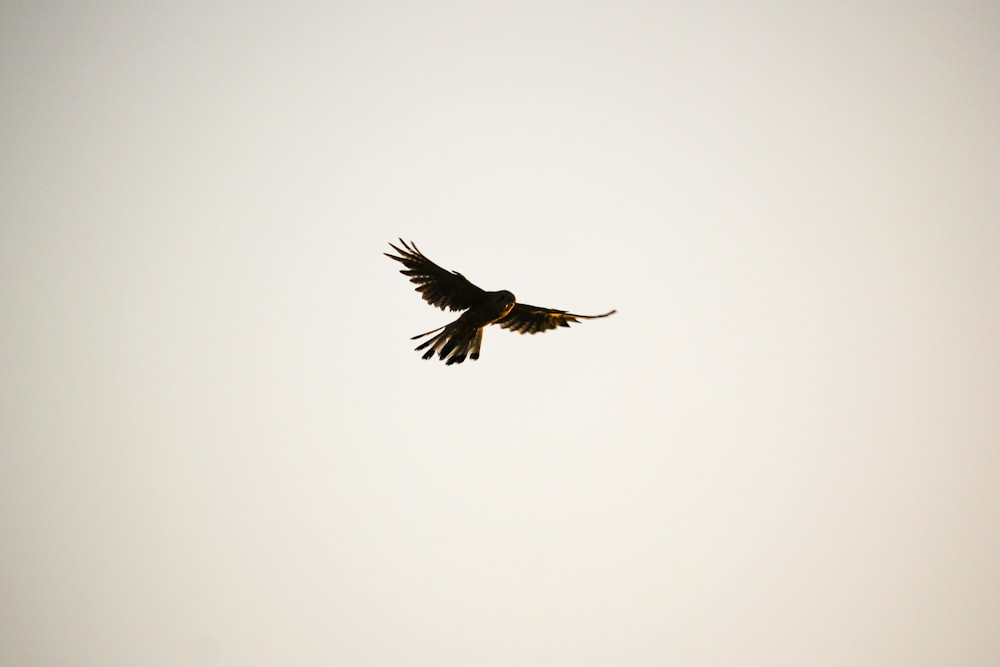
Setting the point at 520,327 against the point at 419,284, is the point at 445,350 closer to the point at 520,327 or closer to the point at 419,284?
the point at 419,284

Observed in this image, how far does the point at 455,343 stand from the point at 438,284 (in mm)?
913

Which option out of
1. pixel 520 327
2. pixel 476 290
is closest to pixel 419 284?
pixel 476 290

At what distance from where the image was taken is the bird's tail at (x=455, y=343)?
29.3ft

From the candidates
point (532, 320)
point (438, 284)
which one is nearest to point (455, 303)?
point (438, 284)

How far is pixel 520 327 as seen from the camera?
10.5 m

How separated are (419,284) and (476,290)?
87cm

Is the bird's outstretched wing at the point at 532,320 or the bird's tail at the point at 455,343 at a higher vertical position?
the bird's outstretched wing at the point at 532,320

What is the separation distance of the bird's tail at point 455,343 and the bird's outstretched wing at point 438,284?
1.34 feet

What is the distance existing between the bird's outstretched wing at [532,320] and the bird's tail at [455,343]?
859 mm

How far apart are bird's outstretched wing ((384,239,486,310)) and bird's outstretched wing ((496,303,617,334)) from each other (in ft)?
3.02

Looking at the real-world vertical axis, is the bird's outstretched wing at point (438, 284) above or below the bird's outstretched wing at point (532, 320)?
below

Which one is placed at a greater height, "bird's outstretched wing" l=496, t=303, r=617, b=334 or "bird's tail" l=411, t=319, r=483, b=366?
"bird's outstretched wing" l=496, t=303, r=617, b=334

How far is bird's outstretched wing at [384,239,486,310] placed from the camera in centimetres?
916

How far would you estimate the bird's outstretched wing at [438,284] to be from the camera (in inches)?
360
